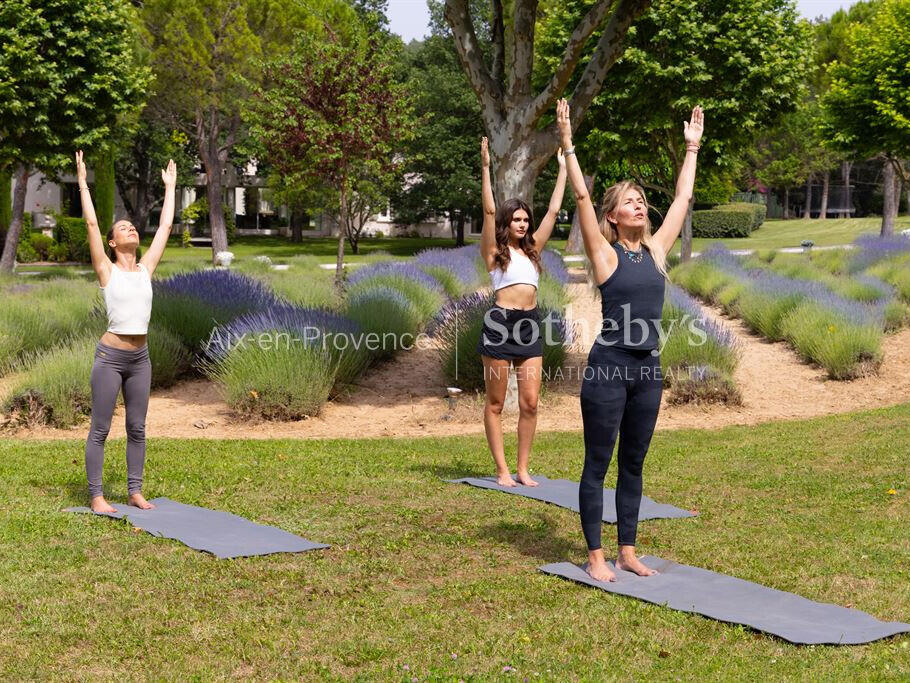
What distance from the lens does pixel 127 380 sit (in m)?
6.31

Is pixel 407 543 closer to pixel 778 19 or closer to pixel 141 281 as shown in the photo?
pixel 141 281

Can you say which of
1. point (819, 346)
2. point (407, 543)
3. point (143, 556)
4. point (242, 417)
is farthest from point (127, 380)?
point (819, 346)

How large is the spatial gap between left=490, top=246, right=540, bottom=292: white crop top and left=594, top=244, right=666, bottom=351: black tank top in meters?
2.08

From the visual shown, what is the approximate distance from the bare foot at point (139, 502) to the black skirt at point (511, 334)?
228cm

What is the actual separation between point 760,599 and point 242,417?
22.5 feet

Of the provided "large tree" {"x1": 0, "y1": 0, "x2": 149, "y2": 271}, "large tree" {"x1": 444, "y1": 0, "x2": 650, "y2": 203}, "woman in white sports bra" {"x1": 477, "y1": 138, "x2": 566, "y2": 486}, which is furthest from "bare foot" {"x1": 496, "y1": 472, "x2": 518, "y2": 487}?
"large tree" {"x1": 0, "y1": 0, "x2": 149, "y2": 271}

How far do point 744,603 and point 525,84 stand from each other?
7219mm

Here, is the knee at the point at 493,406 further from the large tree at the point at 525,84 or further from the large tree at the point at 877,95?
the large tree at the point at 877,95

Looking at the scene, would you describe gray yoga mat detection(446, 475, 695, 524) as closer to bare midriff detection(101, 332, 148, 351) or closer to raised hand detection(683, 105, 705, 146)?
raised hand detection(683, 105, 705, 146)

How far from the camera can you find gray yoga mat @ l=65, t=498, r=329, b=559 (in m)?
5.57

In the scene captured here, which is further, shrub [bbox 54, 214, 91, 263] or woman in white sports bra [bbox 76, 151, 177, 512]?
shrub [bbox 54, 214, 91, 263]

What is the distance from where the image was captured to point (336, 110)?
20.8 meters

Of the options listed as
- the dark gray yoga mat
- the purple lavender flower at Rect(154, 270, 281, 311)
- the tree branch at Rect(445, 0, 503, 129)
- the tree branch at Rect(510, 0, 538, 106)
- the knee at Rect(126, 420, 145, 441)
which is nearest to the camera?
the dark gray yoga mat

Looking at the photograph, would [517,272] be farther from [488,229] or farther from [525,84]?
[525,84]
